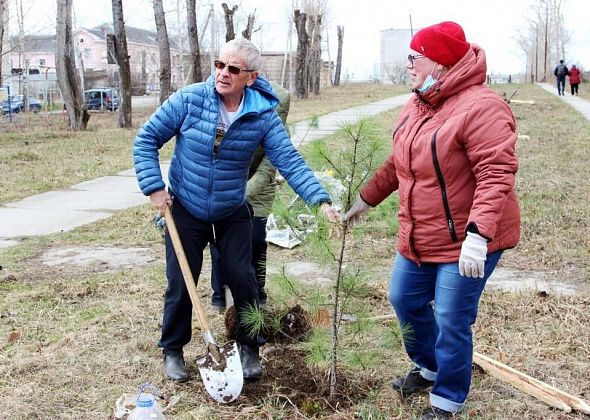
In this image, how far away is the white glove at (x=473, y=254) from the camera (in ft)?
8.48

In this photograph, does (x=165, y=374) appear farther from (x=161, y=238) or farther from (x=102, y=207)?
(x=102, y=207)

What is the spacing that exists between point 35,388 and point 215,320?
1229 millimetres

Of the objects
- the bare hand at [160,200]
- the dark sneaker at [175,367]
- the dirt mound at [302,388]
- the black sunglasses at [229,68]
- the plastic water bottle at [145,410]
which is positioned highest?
the black sunglasses at [229,68]

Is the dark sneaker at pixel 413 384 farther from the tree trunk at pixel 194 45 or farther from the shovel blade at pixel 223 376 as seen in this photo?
the tree trunk at pixel 194 45

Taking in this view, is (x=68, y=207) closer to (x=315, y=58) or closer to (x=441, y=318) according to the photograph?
(x=441, y=318)

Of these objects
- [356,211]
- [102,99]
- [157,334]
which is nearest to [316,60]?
[102,99]

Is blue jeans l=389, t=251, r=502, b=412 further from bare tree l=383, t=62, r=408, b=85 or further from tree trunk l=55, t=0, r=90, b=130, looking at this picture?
bare tree l=383, t=62, r=408, b=85

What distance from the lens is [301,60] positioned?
116ft

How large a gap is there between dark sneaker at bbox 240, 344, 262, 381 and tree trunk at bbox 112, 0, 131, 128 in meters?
15.5

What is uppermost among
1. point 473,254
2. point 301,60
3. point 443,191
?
point 301,60

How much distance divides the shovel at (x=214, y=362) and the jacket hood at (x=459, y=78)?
1.33 m

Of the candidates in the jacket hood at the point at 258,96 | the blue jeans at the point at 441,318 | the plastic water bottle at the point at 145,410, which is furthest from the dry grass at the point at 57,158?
the blue jeans at the point at 441,318

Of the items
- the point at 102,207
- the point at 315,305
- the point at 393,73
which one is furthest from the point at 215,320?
the point at 393,73

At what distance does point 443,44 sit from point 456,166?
17.8 inches
